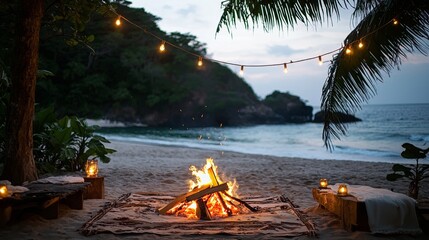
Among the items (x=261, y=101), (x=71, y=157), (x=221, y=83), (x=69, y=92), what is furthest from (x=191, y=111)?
(x=71, y=157)

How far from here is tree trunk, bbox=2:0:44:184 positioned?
481 centimetres

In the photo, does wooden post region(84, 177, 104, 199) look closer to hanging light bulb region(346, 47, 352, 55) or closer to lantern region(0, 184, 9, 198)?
lantern region(0, 184, 9, 198)

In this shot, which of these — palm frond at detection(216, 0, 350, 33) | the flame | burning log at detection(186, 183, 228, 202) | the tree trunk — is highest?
palm frond at detection(216, 0, 350, 33)

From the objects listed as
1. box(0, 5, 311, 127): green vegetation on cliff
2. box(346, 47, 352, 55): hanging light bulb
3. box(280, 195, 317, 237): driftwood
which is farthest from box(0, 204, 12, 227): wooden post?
box(0, 5, 311, 127): green vegetation on cliff

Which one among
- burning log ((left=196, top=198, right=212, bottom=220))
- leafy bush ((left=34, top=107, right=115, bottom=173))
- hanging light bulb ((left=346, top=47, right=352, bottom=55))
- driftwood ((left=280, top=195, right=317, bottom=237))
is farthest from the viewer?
leafy bush ((left=34, top=107, right=115, bottom=173))

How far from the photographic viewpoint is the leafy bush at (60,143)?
270 inches

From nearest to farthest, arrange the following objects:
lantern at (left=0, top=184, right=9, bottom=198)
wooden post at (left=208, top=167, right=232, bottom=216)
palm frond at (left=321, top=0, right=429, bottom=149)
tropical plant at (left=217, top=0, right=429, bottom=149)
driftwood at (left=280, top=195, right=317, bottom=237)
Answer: driftwood at (left=280, top=195, right=317, bottom=237), lantern at (left=0, top=184, right=9, bottom=198), wooden post at (left=208, top=167, right=232, bottom=216), tropical plant at (left=217, top=0, right=429, bottom=149), palm frond at (left=321, top=0, right=429, bottom=149)

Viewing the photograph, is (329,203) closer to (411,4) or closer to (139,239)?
(139,239)

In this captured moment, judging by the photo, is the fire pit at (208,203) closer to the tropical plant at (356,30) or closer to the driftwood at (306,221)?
the driftwood at (306,221)

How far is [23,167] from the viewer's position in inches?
197

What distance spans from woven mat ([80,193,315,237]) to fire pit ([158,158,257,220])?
0.43 feet

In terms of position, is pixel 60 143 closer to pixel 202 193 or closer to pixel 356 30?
pixel 202 193

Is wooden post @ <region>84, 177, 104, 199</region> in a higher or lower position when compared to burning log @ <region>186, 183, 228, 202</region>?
lower

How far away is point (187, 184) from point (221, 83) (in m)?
40.2
